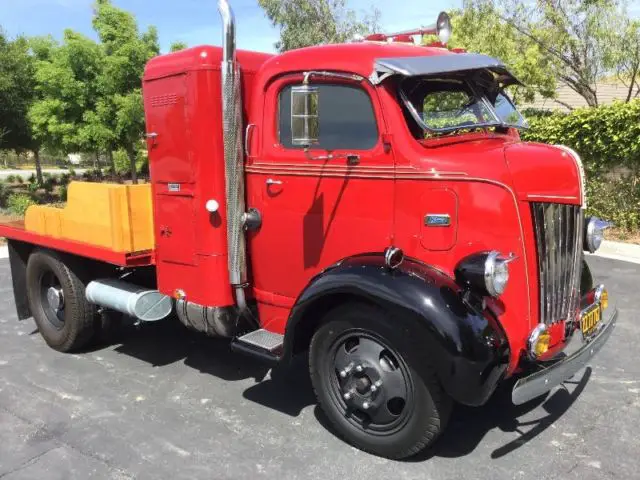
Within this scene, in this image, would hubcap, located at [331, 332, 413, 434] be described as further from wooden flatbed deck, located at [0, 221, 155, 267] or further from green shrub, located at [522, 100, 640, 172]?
green shrub, located at [522, 100, 640, 172]

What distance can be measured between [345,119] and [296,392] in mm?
2000

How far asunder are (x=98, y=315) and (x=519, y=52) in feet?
43.5

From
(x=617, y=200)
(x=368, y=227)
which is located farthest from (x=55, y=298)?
(x=617, y=200)

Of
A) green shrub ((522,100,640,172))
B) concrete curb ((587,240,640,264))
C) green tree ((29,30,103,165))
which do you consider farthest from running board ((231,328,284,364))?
green tree ((29,30,103,165))

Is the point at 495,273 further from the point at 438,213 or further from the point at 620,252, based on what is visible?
the point at 620,252

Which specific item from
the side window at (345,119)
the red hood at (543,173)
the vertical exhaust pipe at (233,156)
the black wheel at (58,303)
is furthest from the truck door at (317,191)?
the black wheel at (58,303)

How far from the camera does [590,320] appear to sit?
3.49 metres

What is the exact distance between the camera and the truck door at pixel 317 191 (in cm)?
331

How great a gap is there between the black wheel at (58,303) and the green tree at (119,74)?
10.5 meters

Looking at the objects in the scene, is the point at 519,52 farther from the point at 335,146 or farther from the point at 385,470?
the point at 385,470

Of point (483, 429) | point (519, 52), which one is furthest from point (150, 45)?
point (483, 429)

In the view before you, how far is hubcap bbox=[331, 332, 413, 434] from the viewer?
10.4 feet

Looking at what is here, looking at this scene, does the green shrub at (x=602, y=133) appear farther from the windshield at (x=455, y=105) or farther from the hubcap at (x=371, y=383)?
the hubcap at (x=371, y=383)

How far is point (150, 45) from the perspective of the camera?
16250 mm
